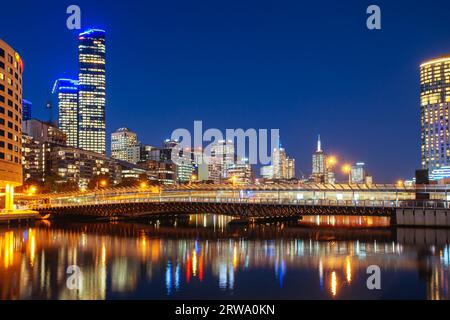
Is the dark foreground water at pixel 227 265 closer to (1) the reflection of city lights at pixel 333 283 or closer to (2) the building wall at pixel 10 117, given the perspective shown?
(1) the reflection of city lights at pixel 333 283


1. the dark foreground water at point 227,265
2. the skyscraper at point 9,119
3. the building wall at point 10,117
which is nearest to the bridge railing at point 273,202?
the dark foreground water at point 227,265

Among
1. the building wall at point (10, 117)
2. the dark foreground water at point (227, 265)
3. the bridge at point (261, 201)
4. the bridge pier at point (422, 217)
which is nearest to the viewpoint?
Result: the dark foreground water at point (227, 265)

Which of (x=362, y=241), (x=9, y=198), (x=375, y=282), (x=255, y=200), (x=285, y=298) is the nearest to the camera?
(x=285, y=298)

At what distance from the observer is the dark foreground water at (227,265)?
33281 mm

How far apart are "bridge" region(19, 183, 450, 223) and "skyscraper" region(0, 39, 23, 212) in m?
10.1

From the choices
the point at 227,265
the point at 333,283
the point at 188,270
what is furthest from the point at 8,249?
the point at 333,283

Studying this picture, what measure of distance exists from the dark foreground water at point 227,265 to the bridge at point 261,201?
287 inches

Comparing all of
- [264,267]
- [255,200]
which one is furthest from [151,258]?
[255,200]

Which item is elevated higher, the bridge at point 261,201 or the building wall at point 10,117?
the building wall at point 10,117

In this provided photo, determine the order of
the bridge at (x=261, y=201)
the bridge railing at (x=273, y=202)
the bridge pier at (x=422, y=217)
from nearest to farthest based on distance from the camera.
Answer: the bridge pier at (x=422, y=217)
the bridge railing at (x=273, y=202)
the bridge at (x=261, y=201)

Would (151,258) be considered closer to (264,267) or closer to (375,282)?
(264,267)

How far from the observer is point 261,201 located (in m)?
81.7

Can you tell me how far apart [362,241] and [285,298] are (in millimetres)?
32250

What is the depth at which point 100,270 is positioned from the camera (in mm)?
40969
